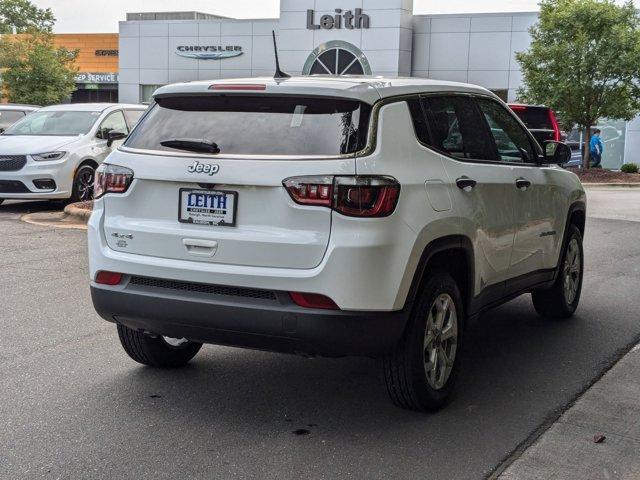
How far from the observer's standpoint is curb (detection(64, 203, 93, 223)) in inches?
521

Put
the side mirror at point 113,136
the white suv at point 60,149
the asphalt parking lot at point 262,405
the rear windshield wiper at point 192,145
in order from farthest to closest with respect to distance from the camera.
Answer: the white suv at point 60,149 → the side mirror at point 113,136 → the rear windshield wiper at point 192,145 → the asphalt parking lot at point 262,405

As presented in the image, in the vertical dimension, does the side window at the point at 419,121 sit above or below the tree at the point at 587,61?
below

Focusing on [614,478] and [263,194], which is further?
[263,194]

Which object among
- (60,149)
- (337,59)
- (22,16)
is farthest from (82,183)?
(22,16)

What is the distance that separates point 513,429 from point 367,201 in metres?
1.44

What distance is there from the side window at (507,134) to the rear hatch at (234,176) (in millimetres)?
1667

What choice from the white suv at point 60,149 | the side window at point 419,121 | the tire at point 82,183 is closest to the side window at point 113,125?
the white suv at point 60,149

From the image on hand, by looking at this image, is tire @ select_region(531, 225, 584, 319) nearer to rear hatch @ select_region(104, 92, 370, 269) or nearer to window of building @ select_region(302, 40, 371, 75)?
A: rear hatch @ select_region(104, 92, 370, 269)

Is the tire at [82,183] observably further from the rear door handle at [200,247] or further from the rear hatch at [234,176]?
the rear door handle at [200,247]

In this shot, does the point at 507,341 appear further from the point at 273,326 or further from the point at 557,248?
the point at 273,326

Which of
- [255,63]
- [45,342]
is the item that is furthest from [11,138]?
[255,63]

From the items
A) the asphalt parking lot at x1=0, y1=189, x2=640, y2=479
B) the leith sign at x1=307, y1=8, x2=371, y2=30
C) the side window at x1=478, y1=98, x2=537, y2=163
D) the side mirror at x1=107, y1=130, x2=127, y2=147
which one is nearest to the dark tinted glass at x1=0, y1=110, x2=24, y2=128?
the side mirror at x1=107, y1=130, x2=127, y2=147

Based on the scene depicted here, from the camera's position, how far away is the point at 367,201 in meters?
4.39

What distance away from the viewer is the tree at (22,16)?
7262cm
